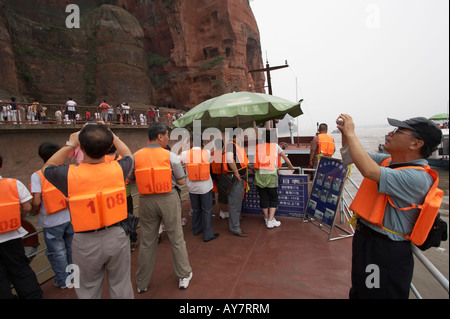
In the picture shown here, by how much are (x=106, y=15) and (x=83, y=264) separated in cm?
3631

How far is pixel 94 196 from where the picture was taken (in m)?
1.90

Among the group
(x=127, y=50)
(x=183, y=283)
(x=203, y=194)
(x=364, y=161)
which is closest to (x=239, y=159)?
(x=203, y=194)

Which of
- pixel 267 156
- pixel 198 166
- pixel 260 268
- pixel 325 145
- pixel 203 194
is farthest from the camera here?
pixel 325 145

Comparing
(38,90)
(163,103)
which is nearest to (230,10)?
(163,103)

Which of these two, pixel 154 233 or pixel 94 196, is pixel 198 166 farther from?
pixel 94 196

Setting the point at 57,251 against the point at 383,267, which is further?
A: the point at 57,251

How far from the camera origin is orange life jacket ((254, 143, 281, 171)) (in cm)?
422

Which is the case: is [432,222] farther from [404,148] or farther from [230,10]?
[230,10]

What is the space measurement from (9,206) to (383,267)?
3.76 m

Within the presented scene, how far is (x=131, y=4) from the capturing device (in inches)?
1389

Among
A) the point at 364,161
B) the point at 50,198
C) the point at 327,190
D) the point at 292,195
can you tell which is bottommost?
the point at 292,195

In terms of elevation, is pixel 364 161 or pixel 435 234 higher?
pixel 364 161

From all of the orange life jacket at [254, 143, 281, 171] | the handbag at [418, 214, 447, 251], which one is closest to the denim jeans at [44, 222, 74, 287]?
the orange life jacket at [254, 143, 281, 171]

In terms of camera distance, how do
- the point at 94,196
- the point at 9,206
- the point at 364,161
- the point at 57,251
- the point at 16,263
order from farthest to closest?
the point at 57,251
the point at 16,263
the point at 9,206
the point at 94,196
the point at 364,161
